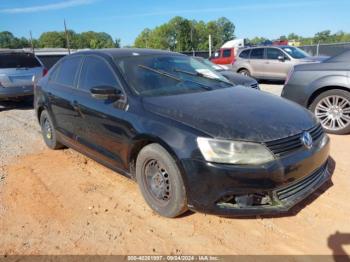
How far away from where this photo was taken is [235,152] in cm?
284

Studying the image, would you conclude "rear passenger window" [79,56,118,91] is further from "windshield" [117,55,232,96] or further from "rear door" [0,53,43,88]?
"rear door" [0,53,43,88]

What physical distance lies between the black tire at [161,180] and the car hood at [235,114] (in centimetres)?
39

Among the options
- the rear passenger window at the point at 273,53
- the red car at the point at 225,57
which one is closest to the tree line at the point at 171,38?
the red car at the point at 225,57

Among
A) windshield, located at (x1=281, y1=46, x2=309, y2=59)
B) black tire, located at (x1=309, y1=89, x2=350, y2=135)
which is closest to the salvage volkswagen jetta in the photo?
black tire, located at (x1=309, y1=89, x2=350, y2=135)

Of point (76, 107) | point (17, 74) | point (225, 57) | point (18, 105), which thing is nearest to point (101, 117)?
point (76, 107)

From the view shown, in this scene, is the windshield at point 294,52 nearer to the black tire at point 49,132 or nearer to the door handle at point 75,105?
the black tire at point 49,132

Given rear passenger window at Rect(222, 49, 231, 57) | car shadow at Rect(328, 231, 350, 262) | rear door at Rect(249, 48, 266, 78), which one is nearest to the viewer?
car shadow at Rect(328, 231, 350, 262)

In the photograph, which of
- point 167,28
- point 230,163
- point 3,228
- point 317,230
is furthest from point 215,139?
point 167,28

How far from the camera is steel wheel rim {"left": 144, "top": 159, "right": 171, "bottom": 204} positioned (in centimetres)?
326

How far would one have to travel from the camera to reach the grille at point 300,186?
9.72ft

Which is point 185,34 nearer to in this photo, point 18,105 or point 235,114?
point 18,105

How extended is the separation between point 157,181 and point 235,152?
930 millimetres

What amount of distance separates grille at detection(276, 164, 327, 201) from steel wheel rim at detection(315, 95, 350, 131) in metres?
2.90

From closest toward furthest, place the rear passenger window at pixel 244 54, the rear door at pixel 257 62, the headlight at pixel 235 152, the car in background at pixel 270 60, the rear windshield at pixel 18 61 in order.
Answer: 1. the headlight at pixel 235 152
2. the rear windshield at pixel 18 61
3. the car in background at pixel 270 60
4. the rear door at pixel 257 62
5. the rear passenger window at pixel 244 54
